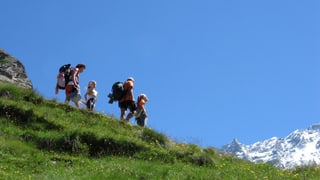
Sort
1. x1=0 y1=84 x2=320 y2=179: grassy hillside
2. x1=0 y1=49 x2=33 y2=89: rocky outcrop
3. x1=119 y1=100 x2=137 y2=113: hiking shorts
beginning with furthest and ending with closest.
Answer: x1=0 y1=49 x2=33 y2=89: rocky outcrop, x1=119 y1=100 x2=137 y2=113: hiking shorts, x1=0 y1=84 x2=320 y2=179: grassy hillside

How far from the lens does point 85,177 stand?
1450 centimetres

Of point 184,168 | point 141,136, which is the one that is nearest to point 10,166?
point 184,168

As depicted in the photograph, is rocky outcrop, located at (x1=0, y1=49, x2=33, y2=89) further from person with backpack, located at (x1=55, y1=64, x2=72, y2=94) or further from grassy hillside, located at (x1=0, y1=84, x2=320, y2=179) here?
grassy hillside, located at (x1=0, y1=84, x2=320, y2=179)

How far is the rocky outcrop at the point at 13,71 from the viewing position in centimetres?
2905

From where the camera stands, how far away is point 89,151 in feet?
62.3

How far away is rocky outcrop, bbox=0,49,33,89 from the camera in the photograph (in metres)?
29.1

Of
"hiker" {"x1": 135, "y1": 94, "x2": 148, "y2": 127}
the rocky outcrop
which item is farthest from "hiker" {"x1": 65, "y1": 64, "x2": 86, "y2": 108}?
the rocky outcrop

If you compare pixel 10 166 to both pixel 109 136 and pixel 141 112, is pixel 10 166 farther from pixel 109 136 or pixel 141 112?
pixel 141 112

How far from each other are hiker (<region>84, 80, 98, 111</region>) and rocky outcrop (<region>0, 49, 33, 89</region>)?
539cm

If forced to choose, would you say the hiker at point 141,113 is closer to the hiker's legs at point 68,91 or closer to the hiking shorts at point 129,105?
the hiking shorts at point 129,105

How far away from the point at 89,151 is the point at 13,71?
1218cm

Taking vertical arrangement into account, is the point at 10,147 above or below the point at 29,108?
below

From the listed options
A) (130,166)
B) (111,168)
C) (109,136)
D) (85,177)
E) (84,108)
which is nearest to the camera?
(85,177)

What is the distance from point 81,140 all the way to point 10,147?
2598 mm
